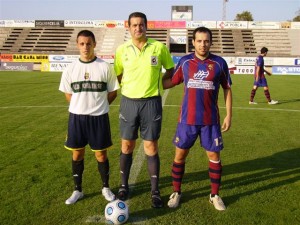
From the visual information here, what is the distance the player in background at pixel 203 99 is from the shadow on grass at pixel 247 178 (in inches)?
11.8

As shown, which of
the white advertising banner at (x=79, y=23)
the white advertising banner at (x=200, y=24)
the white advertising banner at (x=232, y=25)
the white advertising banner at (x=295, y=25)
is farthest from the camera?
the white advertising banner at (x=79, y=23)

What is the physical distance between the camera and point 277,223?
11.2ft

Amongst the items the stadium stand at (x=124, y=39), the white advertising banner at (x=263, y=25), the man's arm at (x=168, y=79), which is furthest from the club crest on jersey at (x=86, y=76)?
the white advertising banner at (x=263, y=25)

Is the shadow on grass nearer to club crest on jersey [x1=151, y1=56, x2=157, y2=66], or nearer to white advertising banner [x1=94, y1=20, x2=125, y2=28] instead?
club crest on jersey [x1=151, y1=56, x2=157, y2=66]

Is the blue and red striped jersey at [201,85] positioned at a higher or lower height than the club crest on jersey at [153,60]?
lower

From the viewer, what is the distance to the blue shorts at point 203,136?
3.73 meters

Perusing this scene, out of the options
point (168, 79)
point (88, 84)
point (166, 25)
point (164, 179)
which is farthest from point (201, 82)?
point (166, 25)

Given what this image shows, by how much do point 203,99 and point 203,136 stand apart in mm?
422

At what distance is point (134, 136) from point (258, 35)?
42872mm

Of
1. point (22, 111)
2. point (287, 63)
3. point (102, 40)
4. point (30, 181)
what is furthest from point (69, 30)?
point (30, 181)

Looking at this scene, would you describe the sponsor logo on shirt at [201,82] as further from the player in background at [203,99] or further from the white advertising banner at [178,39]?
the white advertising banner at [178,39]

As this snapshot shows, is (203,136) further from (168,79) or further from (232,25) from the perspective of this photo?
(232,25)

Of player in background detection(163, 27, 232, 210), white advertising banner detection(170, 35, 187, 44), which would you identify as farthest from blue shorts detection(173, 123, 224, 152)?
white advertising banner detection(170, 35, 187, 44)

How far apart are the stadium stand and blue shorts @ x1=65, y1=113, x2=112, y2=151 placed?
3765 cm
